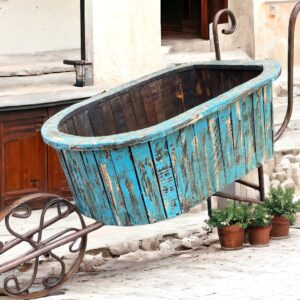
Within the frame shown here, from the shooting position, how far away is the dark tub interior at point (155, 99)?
916 cm

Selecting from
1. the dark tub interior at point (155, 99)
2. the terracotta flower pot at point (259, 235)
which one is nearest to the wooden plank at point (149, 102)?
the dark tub interior at point (155, 99)

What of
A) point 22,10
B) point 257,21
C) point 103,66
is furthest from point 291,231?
point 22,10

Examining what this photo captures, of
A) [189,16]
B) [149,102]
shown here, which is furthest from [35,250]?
[189,16]

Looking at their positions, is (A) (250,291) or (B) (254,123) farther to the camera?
(B) (254,123)

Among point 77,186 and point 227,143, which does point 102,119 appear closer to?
point 77,186

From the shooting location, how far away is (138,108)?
942 centimetres

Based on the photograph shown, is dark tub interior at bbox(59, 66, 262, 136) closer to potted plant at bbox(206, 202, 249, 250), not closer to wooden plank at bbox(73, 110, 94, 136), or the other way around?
wooden plank at bbox(73, 110, 94, 136)

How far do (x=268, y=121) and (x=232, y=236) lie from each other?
835 mm

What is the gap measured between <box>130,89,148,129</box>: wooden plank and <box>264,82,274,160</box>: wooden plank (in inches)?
37.4

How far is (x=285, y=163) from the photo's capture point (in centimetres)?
1156

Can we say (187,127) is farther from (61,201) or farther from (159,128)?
(61,201)

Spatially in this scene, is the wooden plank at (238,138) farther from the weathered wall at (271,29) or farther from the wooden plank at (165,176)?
the weathered wall at (271,29)

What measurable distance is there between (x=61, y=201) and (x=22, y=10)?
22.4 feet

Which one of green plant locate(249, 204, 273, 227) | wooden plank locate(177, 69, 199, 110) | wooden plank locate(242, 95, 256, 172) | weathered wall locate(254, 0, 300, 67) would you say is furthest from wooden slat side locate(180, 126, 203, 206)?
weathered wall locate(254, 0, 300, 67)
